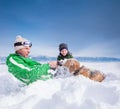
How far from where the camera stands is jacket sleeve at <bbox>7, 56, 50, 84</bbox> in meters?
5.95

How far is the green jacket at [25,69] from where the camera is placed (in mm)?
5955

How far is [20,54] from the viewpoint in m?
6.25

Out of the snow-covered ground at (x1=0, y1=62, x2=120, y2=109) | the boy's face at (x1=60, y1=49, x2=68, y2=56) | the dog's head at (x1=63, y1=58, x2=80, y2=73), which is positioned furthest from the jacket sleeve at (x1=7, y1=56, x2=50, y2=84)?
the boy's face at (x1=60, y1=49, x2=68, y2=56)

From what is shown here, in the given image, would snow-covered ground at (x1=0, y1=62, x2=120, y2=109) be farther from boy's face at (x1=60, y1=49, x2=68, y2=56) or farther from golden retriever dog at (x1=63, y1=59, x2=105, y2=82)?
boy's face at (x1=60, y1=49, x2=68, y2=56)

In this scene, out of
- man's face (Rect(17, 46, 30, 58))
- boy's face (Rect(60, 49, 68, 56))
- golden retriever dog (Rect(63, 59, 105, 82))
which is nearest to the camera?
man's face (Rect(17, 46, 30, 58))

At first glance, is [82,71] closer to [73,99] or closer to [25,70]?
[25,70]

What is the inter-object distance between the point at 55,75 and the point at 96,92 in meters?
3.12

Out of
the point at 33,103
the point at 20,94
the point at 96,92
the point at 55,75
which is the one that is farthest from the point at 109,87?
the point at 55,75

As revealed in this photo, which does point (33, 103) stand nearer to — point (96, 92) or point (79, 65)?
point (96, 92)

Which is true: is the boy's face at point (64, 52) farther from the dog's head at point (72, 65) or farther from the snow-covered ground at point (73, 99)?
the snow-covered ground at point (73, 99)

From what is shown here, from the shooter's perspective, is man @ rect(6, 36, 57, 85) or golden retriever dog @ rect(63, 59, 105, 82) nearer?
man @ rect(6, 36, 57, 85)

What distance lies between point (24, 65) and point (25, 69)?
0.09 metres

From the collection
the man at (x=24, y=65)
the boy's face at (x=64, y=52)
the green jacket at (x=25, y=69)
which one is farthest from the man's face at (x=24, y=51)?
the boy's face at (x=64, y=52)

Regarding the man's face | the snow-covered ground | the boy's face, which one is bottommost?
the snow-covered ground
